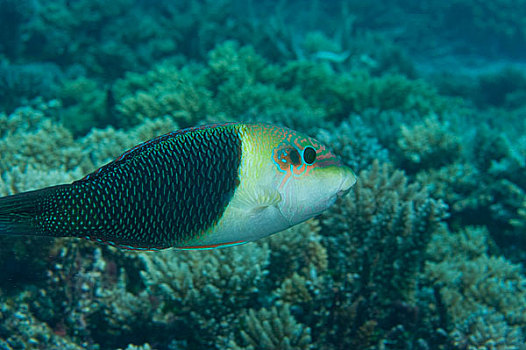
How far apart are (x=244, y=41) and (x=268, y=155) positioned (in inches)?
412

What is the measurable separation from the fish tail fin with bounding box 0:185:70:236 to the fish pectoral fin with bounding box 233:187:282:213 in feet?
2.21

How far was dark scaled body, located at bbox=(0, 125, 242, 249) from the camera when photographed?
3.75 feet

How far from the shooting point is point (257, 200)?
120cm

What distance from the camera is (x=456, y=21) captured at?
842 inches

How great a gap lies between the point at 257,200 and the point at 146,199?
0.40 m

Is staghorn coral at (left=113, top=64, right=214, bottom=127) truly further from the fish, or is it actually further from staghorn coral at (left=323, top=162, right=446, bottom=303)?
the fish

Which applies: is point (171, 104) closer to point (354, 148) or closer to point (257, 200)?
point (354, 148)

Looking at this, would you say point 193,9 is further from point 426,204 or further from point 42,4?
point 426,204

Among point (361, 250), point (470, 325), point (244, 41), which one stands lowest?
point (470, 325)

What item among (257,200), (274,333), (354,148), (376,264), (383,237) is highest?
(354,148)

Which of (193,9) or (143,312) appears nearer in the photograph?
(143,312)

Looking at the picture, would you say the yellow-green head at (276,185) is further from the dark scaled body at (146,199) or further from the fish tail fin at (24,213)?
the fish tail fin at (24,213)

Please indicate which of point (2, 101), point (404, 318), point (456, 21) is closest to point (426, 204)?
point (404, 318)

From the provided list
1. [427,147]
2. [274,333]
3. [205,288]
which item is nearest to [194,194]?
[205,288]
